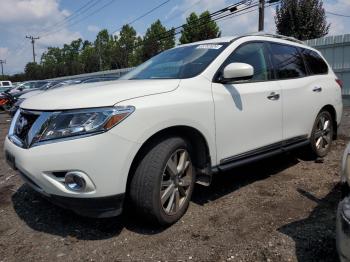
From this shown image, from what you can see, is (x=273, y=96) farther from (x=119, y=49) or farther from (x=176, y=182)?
(x=119, y=49)

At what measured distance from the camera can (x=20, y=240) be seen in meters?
3.25

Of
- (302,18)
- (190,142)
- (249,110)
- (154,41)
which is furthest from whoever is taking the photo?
(154,41)

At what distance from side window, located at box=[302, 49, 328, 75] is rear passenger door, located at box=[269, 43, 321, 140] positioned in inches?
5.9

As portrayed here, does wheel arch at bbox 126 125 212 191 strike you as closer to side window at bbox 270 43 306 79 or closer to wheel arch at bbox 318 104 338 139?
side window at bbox 270 43 306 79

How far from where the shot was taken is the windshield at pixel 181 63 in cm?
373

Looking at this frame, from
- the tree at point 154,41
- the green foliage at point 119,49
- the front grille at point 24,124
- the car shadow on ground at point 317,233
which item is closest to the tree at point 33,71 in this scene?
the green foliage at point 119,49

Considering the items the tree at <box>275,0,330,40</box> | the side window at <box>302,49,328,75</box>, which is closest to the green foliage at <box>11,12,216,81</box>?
the tree at <box>275,0,330,40</box>

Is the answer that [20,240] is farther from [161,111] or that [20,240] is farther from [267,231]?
[267,231]

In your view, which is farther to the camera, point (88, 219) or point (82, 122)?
point (88, 219)

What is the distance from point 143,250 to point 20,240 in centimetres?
112

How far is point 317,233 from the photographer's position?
314cm

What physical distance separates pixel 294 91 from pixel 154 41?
157ft

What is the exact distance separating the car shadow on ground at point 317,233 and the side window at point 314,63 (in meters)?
2.17

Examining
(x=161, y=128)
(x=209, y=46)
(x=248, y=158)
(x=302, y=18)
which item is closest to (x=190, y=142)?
(x=161, y=128)
